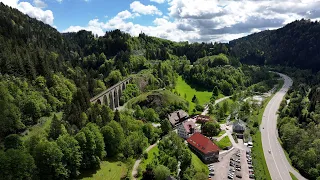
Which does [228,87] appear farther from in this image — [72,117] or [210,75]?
[72,117]

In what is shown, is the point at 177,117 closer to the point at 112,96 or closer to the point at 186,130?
the point at 186,130

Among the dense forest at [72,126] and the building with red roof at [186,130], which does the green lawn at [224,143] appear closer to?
the building with red roof at [186,130]

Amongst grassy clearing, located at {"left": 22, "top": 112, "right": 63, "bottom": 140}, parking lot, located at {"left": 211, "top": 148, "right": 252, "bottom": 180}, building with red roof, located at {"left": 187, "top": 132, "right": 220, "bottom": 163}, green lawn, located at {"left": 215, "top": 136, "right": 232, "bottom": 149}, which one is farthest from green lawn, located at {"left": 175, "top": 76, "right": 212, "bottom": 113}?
grassy clearing, located at {"left": 22, "top": 112, "right": 63, "bottom": 140}

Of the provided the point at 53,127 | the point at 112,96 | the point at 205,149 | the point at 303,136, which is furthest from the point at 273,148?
the point at 53,127

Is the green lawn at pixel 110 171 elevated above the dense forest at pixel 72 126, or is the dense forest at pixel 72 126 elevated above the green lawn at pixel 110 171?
the dense forest at pixel 72 126

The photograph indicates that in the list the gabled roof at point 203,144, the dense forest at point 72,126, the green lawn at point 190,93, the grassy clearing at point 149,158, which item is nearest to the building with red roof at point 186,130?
the gabled roof at point 203,144

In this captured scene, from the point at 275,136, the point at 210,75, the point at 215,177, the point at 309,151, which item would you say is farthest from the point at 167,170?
the point at 210,75
